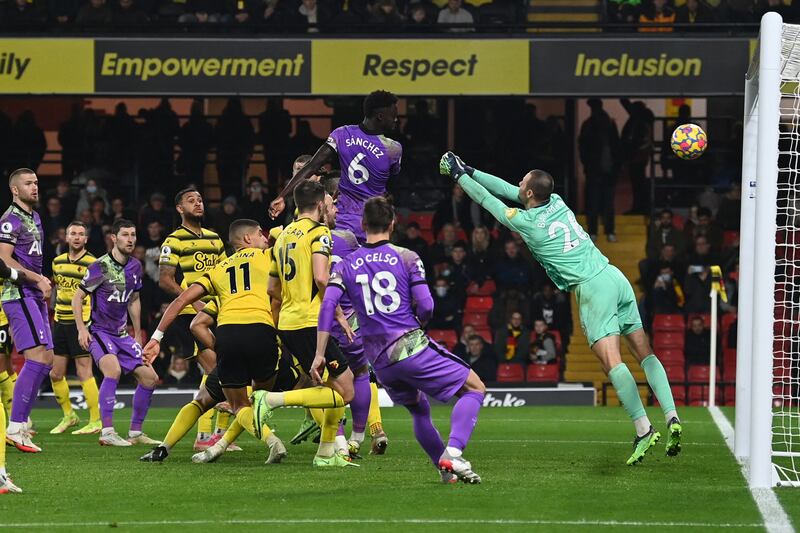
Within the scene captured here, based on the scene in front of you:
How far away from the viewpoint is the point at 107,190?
2388cm

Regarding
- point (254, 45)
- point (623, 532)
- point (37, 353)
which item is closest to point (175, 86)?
point (254, 45)

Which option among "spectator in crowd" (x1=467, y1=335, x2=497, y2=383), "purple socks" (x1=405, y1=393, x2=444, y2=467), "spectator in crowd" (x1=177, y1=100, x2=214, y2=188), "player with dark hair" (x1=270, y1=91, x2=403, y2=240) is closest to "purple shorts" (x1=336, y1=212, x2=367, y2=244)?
"player with dark hair" (x1=270, y1=91, x2=403, y2=240)

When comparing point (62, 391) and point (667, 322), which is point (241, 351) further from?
point (667, 322)

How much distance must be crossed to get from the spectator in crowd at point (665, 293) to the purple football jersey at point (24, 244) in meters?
11.9

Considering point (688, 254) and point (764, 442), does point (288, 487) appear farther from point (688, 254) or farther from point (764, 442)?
point (688, 254)

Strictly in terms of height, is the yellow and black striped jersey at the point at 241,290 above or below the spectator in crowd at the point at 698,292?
above

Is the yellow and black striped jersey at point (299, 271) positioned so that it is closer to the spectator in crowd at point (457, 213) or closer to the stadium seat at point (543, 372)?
the stadium seat at point (543, 372)

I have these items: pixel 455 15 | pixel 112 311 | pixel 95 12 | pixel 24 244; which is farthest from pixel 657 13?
pixel 24 244

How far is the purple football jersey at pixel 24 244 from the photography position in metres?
12.0

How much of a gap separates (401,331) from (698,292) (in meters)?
13.6

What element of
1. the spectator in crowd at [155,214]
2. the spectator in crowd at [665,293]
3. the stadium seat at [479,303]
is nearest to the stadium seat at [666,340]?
the spectator in crowd at [665,293]

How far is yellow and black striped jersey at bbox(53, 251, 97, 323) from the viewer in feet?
48.9

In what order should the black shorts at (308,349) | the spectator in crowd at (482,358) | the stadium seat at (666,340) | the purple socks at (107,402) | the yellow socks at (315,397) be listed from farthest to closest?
1. the stadium seat at (666,340)
2. the spectator in crowd at (482,358)
3. the purple socks at (107,402)
4. the black shorts at (308,349)
5. the yellow socks at (315,397)

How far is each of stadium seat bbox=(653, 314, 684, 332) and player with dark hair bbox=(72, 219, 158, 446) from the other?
34.6ft
